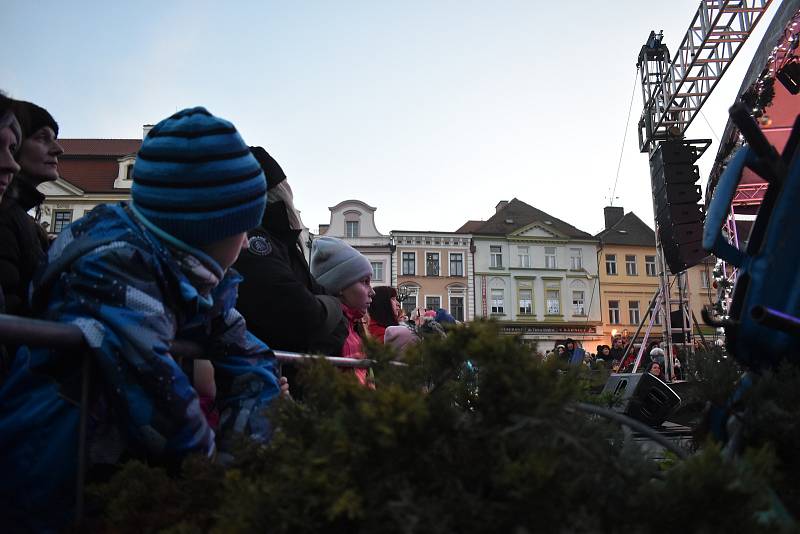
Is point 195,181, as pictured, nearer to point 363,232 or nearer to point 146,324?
point 146,324

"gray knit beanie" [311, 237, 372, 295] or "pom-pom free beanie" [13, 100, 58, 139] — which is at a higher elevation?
"pom-pom free beanie" [13, 100, 58, 139]

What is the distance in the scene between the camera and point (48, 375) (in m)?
1.16

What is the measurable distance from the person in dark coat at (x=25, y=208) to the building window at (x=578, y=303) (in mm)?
42371

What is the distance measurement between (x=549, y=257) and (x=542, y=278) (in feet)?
5.78

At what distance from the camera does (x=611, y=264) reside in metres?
44.0

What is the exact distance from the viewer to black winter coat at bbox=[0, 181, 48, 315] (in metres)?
1.72

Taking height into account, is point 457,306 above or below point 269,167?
above

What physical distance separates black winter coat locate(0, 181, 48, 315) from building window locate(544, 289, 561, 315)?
1652 inches

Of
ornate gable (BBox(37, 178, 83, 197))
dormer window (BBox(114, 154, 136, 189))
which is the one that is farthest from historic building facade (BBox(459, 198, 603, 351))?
ornate gable (BBox(37, 178, 83, 197))

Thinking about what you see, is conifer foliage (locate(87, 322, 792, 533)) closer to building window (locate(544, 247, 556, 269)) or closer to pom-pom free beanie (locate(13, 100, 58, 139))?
pom-pom free beanie (locate(13, 100, 58, 139))

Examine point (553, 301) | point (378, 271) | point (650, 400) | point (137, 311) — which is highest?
point (378, 271)

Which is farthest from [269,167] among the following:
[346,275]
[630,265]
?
[630,265]

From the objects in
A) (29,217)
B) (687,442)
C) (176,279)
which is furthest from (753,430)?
(29,217)

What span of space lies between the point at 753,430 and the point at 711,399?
0.20 meters
